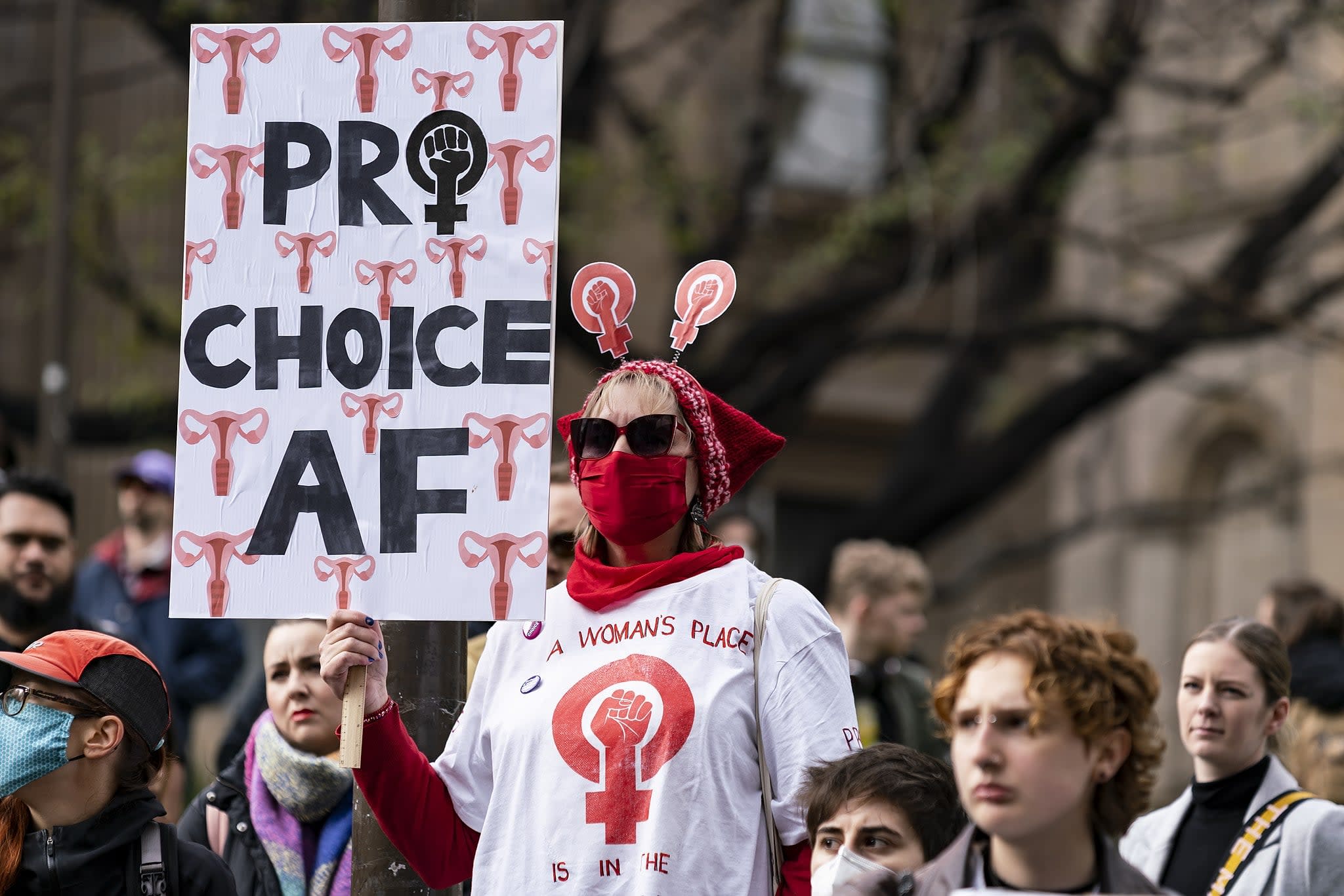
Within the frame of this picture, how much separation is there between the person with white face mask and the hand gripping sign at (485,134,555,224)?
135 cm

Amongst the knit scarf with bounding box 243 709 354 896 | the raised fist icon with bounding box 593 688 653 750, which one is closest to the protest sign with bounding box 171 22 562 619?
the raised fist icon with bounding box 593 688 653 750

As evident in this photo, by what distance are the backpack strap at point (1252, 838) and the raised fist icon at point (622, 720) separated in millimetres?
1687

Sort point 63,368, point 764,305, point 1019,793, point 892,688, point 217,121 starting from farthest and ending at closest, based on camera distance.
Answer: point 764,305 → point 63,368 → point 892,688 → point 217,121 → point 1019,793

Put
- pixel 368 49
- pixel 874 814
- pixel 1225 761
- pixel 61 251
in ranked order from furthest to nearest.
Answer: pixel 61 251, pixel 1225 761, pixel 368 49, pixel 874 814

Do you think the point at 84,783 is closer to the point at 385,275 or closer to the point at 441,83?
the point at 385,275

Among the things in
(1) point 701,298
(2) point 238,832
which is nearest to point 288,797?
(2) point 238,832

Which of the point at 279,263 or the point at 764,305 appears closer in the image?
the point at 279,263

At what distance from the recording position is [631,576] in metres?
3.84

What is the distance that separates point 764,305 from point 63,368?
16.7 feet

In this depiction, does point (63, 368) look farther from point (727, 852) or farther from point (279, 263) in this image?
point (727, 852)

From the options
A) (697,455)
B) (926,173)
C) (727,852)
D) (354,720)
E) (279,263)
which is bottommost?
(727,852)

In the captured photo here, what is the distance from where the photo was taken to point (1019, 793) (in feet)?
9.68

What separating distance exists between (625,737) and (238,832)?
160 cm

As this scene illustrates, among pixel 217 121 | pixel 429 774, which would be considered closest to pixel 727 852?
pixel 429 774
